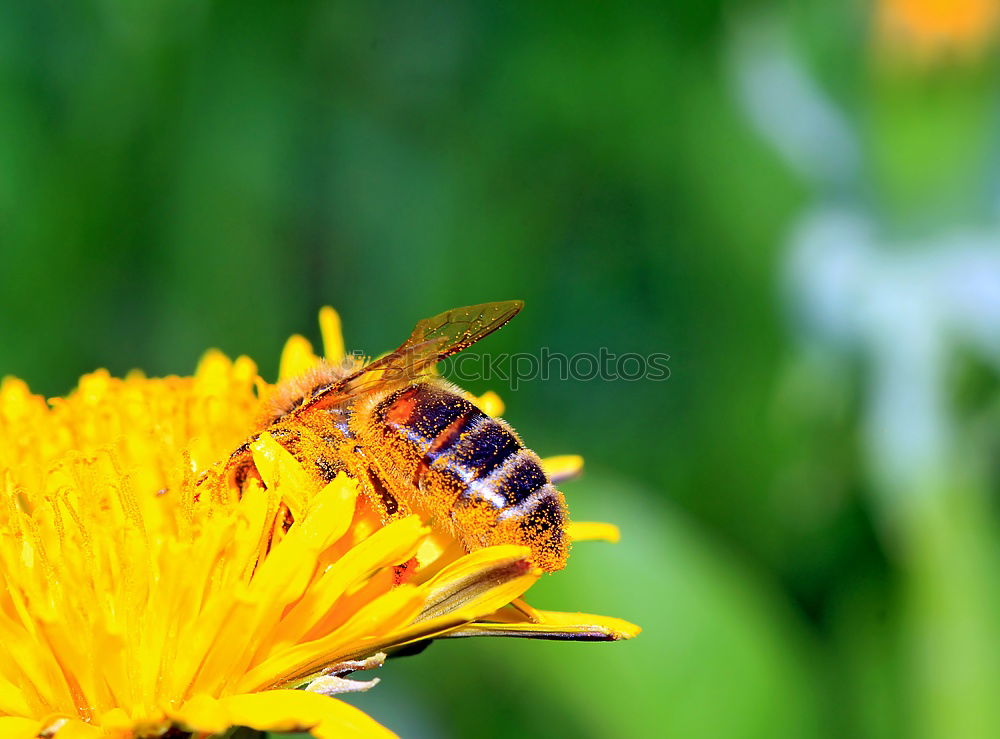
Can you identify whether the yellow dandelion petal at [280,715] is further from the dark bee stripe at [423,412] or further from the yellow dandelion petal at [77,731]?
the dark bee stripe at [423,412]

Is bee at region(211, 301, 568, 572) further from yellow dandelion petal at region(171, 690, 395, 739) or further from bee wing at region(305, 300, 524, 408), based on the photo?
yellow dandelion petal at region(171, 690, 395, 739)

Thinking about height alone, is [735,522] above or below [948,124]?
below

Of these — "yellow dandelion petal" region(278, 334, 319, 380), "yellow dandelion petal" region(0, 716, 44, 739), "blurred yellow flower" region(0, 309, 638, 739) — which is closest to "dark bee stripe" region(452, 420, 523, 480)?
"blurred yellow flower" region(0, 309, 638, 739)

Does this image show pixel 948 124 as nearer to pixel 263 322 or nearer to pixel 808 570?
pixel 808 570

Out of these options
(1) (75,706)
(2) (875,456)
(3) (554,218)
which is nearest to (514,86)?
(3) (554,218)

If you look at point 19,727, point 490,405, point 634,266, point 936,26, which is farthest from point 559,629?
point 634,266

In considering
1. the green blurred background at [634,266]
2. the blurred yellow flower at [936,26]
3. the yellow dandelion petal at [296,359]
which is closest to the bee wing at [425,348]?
the yellow dandelion petal at [296,359]
